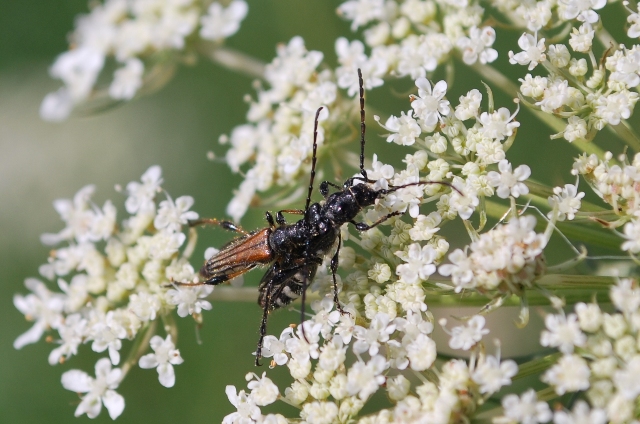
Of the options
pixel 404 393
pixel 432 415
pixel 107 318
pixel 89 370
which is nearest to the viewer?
pixel 432 415

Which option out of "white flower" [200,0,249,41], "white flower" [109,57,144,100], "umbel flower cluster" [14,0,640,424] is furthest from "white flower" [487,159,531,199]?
"white flower" [109,57,144,100]

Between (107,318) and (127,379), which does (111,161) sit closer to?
(127,379)

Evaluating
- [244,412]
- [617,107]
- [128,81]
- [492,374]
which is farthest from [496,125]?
[128,81]

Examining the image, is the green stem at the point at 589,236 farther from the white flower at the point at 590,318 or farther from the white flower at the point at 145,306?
the white flower at the point at 145,306

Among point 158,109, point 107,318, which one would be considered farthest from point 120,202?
point 107,318

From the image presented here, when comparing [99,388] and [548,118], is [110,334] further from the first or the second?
[548,118]

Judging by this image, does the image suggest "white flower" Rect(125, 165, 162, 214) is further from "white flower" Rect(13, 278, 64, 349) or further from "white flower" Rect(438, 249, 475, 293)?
"white flower" Rect(438, 249, 475, 293)

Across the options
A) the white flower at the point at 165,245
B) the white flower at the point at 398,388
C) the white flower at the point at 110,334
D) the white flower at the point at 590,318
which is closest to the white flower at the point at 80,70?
→ the white flower at the point at 165,245
